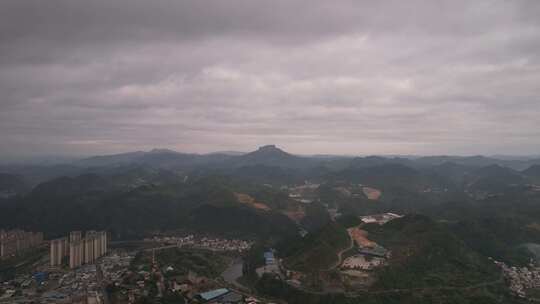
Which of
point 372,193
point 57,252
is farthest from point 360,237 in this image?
point 372,193

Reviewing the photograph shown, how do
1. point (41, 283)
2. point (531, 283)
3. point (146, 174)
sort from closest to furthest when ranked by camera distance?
point (531, 283) → point (41, 283) → point (146, 174)

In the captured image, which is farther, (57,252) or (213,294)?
(57,252)

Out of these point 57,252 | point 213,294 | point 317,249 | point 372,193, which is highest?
point 317,249

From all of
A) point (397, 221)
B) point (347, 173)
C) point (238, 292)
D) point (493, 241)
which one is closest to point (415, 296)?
point (238, 292)

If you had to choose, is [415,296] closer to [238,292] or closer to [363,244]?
[363,244]

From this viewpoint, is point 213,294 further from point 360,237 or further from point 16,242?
point 16,242

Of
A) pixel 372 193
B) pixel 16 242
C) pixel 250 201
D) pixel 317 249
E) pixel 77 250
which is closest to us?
pixel 317 249

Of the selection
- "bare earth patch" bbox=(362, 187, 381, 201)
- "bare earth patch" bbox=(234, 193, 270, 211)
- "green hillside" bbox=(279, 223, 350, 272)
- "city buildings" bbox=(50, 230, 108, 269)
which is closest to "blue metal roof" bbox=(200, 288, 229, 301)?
"green hillside" bbox=(279, 223, 350, 272)
